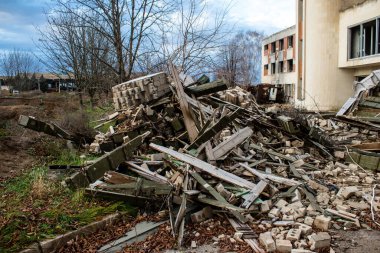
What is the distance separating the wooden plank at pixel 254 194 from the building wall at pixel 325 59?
1770cm

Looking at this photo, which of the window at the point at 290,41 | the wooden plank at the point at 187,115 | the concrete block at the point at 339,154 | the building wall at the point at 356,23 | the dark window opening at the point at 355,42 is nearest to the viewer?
the wooden plank at the point at 187,115

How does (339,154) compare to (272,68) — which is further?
(272,68)

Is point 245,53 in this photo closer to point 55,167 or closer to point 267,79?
point 267,79

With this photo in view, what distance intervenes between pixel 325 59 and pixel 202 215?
20.6 m

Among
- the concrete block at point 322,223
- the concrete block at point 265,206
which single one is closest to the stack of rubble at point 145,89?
the concrete block at point 265,206

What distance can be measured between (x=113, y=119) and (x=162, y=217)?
17.8 feet

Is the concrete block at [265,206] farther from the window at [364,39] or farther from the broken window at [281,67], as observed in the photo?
the broken window at [281,67]

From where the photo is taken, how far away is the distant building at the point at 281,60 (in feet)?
125

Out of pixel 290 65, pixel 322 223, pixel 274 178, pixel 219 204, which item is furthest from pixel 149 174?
pixel 290 65

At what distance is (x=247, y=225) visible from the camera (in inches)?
201

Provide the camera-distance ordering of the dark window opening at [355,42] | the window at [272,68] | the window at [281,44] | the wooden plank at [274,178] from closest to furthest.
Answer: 1. the wooden plank at [274,178]
2. the dark window opening at [355,42]
3. the window at [281,44]
4. the window at [272,68]

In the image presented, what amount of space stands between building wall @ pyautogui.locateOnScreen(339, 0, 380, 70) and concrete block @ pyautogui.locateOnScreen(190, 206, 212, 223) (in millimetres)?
17612

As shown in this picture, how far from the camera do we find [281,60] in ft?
135

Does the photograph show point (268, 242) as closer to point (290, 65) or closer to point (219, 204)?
point (219, 204)
